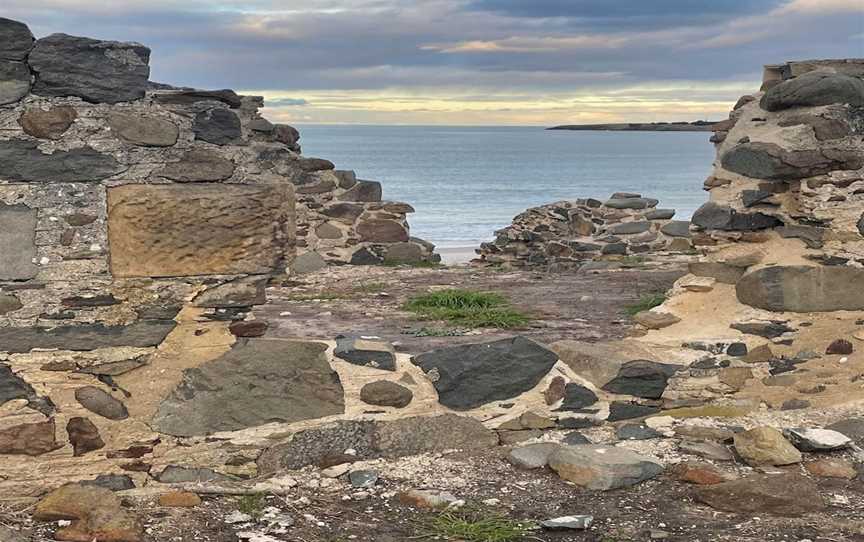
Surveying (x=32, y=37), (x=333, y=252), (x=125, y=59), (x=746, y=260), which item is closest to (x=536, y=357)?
(x=746, y=260)

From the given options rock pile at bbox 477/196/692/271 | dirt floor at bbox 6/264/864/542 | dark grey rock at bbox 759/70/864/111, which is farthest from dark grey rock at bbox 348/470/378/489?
rock pile at bbox 477/196/692/271

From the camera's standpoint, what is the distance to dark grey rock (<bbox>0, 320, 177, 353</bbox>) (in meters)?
4.50

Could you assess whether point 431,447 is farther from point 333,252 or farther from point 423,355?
point 333,252

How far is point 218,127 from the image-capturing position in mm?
4660

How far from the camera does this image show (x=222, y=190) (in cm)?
464

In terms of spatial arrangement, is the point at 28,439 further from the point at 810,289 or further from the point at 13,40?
the point at 810,289

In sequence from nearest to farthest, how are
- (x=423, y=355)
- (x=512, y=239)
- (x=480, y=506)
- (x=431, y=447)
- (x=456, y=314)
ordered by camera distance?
(x=480, y=506), (x=431, y=447), (x=423, y=355), (x=456, y=314), (x=512, y=239)

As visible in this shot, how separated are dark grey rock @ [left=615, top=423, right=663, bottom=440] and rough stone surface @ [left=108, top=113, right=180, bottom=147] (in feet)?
8.33

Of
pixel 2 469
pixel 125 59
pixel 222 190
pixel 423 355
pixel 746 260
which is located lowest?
pixel 2 469

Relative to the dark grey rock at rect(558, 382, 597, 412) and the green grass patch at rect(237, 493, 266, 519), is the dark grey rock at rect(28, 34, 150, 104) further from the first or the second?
the dark grey rock at rect(558, 382, 597, 412)

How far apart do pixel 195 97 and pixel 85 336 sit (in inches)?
47.9

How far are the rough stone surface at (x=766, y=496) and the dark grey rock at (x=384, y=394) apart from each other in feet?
4.94

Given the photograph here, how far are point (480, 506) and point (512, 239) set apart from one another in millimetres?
9040

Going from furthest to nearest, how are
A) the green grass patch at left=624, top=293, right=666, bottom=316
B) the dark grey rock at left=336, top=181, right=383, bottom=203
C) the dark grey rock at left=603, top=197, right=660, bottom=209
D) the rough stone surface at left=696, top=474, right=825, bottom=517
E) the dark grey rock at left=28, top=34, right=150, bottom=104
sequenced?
the dark grey rock at left=603, top=197, right=660, bottom=209
the dark grey rock at left=336, top=181, right=383, bottom=203
the green grass patch at left=624, top=293, right=666, bottom=316
the dark grey rock at left=28, top=34, right=150, bottom=104
the rough stone surface at left=696, top=474, right=825, bottom=517
